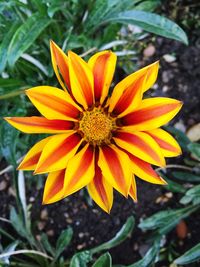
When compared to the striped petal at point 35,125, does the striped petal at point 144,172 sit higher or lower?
lower

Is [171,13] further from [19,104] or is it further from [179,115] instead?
[19,104]

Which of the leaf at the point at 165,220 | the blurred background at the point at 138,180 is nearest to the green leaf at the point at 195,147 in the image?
the blurred background at the point at 138,180

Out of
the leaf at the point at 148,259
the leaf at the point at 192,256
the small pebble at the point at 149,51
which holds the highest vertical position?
the small pebble at the point at 149,51

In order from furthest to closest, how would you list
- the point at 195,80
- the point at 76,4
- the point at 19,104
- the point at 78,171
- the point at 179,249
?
the point at 195,80 < the point at 179,249 < the point at 76,4 < the point at 19,104 < the point at 78,171

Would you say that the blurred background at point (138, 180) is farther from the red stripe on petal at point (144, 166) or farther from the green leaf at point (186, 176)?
the red stripe on petal at point (144, 166)

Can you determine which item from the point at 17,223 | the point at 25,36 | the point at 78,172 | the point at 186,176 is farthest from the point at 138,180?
the point at 78,172

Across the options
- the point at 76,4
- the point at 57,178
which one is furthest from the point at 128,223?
the point at 76,4
